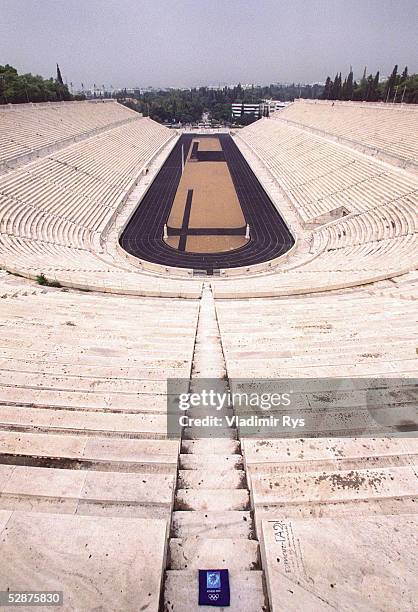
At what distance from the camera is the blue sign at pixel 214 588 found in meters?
3.38

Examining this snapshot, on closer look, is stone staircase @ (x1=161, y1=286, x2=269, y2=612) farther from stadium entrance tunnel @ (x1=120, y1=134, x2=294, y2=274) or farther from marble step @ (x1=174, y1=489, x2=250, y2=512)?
stadium entrance tunnel @ (x1=120, y1=134, x2=294, y2=274)

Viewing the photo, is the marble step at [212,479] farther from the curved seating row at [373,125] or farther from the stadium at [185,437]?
the curved seating row at [373,125]

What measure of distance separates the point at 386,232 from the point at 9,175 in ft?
93.6

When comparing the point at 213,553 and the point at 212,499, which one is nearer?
the point at 213,553

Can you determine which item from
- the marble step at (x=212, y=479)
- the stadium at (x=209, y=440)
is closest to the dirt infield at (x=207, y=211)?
the stadium at (x=209, y=440)

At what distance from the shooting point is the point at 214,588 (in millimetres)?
3457

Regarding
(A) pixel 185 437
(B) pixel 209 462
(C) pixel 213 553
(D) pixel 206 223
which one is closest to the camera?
(C) pixel 213 553

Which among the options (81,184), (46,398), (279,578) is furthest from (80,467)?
(81,184)

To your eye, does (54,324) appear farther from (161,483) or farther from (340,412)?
(340,412)

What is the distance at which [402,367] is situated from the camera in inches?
272

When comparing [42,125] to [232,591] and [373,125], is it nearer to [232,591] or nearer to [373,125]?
[373,125]

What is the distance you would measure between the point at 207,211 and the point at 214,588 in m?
33.2

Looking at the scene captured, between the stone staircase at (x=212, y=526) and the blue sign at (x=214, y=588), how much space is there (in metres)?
0.07

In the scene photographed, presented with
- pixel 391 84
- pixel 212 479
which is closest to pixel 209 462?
pixel 212 479
